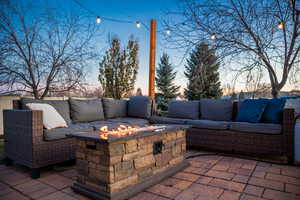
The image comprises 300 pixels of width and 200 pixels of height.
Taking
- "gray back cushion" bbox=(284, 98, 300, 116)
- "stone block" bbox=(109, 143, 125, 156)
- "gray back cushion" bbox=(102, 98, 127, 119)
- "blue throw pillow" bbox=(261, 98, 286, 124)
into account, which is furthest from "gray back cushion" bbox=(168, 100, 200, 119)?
"stone block" bbox=(109, 143, 125, 156)

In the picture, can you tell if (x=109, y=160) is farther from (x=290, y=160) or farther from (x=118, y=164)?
(x=290, y=160)

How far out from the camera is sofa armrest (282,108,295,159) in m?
2.48

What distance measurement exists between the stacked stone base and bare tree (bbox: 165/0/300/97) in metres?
1.76

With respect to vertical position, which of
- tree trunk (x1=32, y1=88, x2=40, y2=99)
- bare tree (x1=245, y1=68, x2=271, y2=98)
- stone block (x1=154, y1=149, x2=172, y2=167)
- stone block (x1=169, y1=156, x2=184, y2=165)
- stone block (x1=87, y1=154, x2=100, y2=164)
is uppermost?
bare tree (x1=245, y1=68, x2=271, y2=98)

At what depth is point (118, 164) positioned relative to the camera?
1.56 metres

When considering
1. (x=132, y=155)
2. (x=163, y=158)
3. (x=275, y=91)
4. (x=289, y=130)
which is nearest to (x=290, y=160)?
(x=289, y=130)

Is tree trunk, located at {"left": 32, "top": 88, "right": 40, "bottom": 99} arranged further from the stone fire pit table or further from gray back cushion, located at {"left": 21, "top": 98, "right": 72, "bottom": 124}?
the stone fire pit table

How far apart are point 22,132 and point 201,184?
1.94 metres

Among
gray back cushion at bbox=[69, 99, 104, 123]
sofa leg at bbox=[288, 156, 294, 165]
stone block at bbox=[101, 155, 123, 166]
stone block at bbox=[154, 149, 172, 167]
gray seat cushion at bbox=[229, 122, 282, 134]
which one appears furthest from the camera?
gray back cushion at bbox=[69, 99, 104, 123]

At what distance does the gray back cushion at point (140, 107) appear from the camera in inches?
153

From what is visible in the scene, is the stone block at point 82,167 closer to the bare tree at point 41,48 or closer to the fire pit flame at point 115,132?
the fire pit flame at point 115,132

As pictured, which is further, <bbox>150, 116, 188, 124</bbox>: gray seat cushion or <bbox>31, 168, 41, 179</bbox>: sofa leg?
<bbox>150, 116, 188, 124</bbox>: gray seat cushion

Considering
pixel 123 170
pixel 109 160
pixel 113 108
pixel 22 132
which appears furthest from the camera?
pixel 113 108

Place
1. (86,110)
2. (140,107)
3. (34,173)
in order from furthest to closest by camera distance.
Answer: (140,107) < (86,110) < (34,173)
